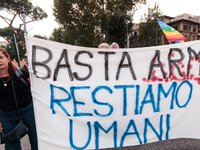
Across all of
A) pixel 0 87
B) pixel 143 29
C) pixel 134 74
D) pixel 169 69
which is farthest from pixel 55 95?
pixel 143 29

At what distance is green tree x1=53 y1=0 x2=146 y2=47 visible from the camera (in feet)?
55.2

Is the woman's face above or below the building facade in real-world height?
below

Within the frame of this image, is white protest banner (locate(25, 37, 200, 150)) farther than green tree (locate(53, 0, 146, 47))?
No

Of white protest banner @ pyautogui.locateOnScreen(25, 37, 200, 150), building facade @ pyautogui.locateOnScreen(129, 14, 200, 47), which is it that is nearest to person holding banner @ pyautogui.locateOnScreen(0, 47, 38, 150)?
white protest banner @ pyautogui.locateOnScreen(25, 37, 200, 150)

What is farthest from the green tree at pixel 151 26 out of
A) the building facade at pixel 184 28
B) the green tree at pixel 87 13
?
the building facade at pixel 184 28

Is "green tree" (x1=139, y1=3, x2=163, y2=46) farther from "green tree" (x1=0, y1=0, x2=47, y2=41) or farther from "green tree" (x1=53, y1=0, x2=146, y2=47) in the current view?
"green tree" (x1=0, y1=0, x2=47, y2=41)

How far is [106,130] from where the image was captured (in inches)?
66.1

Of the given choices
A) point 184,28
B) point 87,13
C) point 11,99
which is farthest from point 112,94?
point 184,28

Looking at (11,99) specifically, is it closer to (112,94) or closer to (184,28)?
(112,94)

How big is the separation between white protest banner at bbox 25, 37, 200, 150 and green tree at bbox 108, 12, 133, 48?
52.1 ft

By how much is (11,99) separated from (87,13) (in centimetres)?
1772

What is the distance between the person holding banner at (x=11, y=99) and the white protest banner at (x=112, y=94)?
14cm

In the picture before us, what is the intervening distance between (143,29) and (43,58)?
2249cm

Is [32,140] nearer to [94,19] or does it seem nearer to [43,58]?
[43,58]
